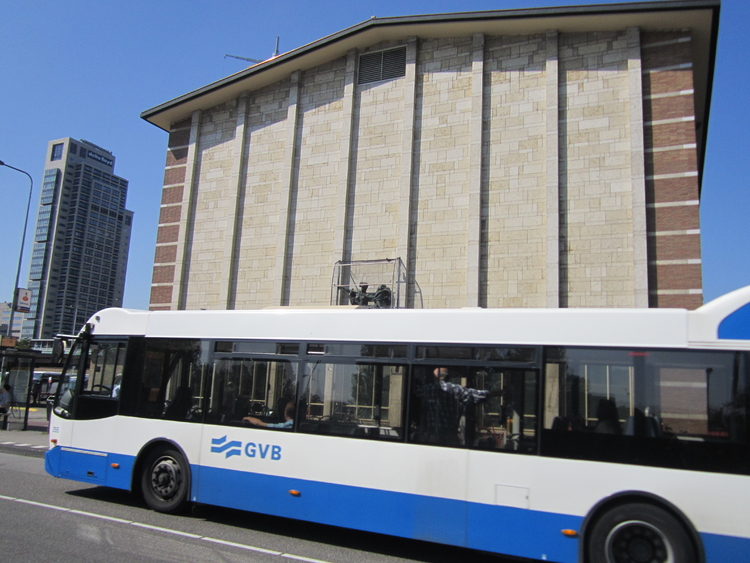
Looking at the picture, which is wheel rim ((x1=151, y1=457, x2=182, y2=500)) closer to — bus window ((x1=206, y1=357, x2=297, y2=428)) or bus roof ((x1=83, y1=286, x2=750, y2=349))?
bus window ((x1=206, y1=357, x2=297, y2=428))

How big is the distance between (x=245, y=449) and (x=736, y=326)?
5.70 metres

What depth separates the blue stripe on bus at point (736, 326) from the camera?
5.15 meters

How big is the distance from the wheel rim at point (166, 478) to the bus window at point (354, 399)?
2182 millimetres

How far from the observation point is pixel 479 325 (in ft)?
20.1

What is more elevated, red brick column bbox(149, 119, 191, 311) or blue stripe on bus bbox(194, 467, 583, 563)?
red brick column bbox(149, 119, 191, 311)

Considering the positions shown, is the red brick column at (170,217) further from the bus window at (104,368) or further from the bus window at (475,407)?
the bus window at (475,407)

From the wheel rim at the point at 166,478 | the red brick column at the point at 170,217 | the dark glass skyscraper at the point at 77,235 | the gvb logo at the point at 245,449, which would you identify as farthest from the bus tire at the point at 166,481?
the dark glass skyscraper at the point at 77,235

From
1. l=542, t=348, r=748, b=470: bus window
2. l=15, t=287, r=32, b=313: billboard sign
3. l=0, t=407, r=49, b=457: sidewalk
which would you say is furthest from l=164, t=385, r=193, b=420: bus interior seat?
l=15, t=287, r=32, b=313: billboard sign

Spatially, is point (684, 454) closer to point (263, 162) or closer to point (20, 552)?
point (20, 552)

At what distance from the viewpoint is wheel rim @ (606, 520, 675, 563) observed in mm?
5043

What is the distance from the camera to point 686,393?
518 centimetres

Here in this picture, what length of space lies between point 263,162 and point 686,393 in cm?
1865

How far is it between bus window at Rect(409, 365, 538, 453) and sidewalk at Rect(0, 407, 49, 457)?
35.3 ft

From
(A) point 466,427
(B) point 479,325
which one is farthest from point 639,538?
(B) point 479,325
